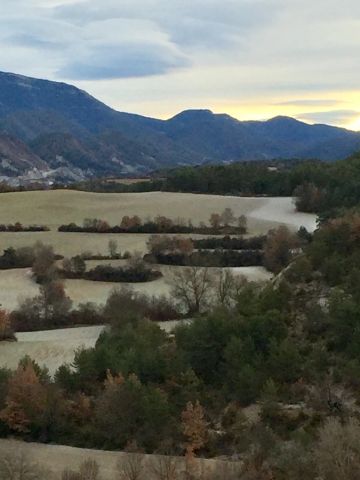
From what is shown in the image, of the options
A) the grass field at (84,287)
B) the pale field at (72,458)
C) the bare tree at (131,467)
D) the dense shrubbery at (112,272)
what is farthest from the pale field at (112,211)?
the bare tree at (131,467)

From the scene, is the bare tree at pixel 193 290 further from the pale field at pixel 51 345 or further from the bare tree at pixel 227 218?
the bare tree at pixel 227 218

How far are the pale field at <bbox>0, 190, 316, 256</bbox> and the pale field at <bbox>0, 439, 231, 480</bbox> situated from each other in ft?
112

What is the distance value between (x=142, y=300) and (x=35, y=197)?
137 ft

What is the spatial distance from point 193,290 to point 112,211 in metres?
33.5

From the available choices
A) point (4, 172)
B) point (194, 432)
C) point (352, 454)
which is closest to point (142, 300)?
point (194, 432)

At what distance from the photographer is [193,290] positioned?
35750 millimetres

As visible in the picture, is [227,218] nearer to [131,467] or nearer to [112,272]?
[112,272]

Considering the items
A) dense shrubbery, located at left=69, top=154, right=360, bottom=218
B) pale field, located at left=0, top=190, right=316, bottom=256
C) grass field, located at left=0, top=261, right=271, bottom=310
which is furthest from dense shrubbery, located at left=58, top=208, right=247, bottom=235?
grass field, located at left=0, top=261, right=271, bottom=310

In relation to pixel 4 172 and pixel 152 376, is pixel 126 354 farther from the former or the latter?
pixel 4 172

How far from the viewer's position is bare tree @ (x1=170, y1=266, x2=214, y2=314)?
35.2 m

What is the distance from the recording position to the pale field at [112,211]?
55375 mm

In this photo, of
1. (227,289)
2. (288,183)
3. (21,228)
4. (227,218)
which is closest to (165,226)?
(227,218)

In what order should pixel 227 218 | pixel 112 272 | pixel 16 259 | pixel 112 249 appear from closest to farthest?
1. pixel 112 272
2. pixel 16 259
3. pixel 112 249
4. pixel 227 218

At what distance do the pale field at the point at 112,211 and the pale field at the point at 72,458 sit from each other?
34.1m
